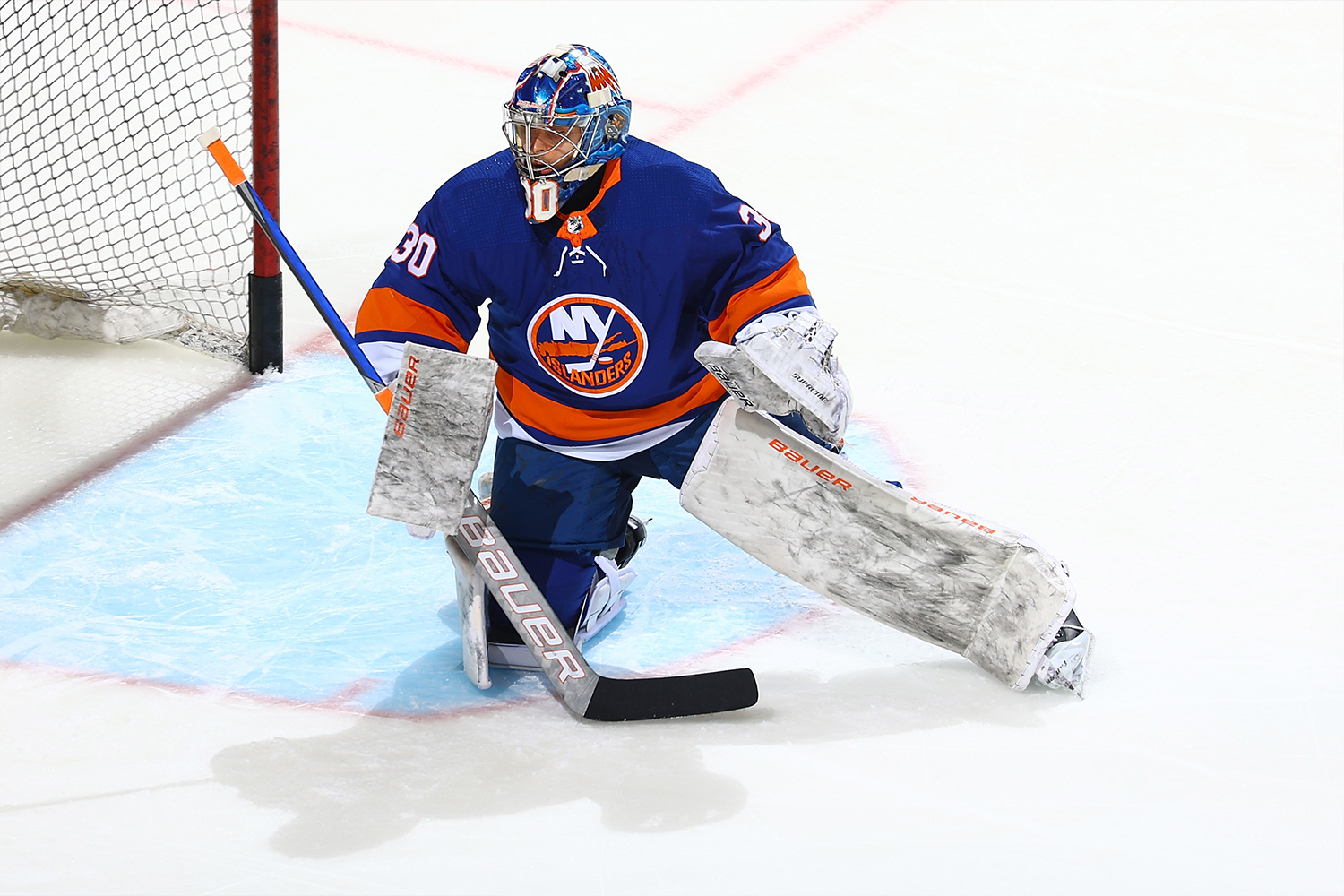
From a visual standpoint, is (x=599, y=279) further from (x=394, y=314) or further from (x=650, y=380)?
(x=394, y=314)

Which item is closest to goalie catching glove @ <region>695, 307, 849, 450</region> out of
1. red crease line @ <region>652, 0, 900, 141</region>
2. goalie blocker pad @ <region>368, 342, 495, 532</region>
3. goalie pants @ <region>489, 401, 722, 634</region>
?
goalie pants @ <region>489, 401, 722, 634</region>

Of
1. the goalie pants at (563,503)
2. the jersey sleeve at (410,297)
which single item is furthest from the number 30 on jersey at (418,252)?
the goalie pants at (563,503)

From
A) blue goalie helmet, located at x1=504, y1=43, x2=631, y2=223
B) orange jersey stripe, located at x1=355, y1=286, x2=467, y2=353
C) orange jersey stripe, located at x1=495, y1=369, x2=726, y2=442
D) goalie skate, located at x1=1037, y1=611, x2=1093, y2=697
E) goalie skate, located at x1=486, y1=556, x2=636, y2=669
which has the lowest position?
goalie skate, located at x1=486, y1=556, x2=636, y2=669

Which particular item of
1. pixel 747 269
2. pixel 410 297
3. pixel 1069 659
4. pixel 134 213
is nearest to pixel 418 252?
pixel 410 297

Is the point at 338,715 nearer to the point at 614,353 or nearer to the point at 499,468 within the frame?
the point at 499,468

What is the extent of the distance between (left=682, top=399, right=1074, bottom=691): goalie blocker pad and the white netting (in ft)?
5.77

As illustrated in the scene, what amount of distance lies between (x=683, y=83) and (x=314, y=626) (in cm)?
342

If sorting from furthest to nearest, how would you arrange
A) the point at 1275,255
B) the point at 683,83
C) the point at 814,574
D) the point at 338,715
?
1. the point at 683,83
2. the point at 1275,255
3. the point at 814,574
4. the point at 338,715

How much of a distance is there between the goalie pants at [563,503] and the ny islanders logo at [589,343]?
16 cm

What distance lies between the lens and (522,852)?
1.88 metres

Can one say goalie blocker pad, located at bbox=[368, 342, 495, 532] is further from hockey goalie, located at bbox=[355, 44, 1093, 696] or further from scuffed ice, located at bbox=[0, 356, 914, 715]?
scuffed ice, located at bbox=[0, 356, 914, 715]

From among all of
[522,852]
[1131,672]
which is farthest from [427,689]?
[1131,672]

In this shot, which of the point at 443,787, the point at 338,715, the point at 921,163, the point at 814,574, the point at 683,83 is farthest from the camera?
the point at 683,83

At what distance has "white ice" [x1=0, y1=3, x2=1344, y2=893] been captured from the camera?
1901 millimetres
